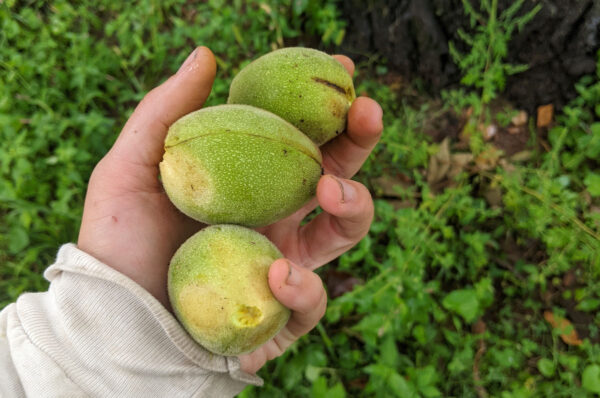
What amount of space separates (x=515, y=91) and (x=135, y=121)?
2.77 m

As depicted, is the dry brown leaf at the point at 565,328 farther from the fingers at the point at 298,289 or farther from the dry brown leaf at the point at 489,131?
the fingers at the point at 298,289

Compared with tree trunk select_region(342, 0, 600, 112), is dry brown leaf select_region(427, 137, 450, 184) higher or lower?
lower

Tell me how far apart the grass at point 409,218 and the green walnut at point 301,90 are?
106 cm

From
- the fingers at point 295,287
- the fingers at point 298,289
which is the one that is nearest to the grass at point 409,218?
the fingers at point 298,289

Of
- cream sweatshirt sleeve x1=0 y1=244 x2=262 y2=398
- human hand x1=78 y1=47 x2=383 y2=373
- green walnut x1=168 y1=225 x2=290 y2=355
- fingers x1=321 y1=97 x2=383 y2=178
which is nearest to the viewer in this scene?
green walnut x1=168 y1=225 x2=290 y2=355

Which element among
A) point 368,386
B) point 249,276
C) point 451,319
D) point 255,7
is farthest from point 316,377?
point 255,7

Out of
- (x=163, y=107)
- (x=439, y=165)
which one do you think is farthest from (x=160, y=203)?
(x=439, y=165)

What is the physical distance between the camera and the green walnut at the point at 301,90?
2.26 meters

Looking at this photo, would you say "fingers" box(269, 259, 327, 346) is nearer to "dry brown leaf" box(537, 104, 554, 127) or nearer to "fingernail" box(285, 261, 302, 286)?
"fingernail" box(285, 261, 302, 286)

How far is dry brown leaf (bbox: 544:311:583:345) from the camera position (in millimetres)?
2958

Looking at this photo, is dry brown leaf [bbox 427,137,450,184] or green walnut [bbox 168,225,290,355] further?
dry brown leaf [bbox 427,137,450,184]

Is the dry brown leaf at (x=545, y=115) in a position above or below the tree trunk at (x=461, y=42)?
below

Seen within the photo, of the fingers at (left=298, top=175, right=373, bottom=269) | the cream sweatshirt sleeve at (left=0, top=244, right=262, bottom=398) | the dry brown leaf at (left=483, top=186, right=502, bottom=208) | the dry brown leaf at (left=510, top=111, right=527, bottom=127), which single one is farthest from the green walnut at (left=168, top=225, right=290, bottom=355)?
the dry brown leaf at (left=510, top=111, right=527, bottom=127)

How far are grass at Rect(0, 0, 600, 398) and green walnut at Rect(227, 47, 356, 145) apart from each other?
1.06m
